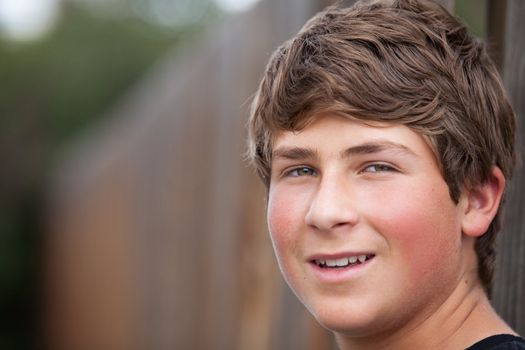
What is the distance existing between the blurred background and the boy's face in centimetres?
40

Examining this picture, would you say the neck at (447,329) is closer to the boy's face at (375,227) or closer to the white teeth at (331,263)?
the boy's face at (375,227)

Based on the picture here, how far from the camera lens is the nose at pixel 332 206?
1.94 metres

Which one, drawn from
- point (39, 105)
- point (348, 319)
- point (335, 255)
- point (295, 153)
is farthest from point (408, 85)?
point (39, 105)

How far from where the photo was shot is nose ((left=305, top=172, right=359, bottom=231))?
194 cm

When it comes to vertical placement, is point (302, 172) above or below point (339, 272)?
above

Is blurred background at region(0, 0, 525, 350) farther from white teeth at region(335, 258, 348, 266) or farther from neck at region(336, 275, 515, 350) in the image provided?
white teeth at region(335, 258, 348, 266)

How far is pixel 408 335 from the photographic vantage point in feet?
6.75

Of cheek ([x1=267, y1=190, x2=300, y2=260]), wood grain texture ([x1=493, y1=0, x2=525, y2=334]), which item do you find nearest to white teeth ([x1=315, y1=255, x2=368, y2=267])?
cheek ([x1=267, y1=190, x2=300, y2=260])

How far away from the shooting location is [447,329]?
206 centimetres

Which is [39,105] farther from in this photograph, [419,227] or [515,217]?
[419,227]

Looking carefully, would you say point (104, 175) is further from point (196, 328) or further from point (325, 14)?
point (325, 14)

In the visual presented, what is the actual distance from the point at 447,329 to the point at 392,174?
14.9 inches

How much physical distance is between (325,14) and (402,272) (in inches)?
26.0

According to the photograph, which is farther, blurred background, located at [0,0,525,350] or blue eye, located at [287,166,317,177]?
blurred background, located at [0,0,525,350]
